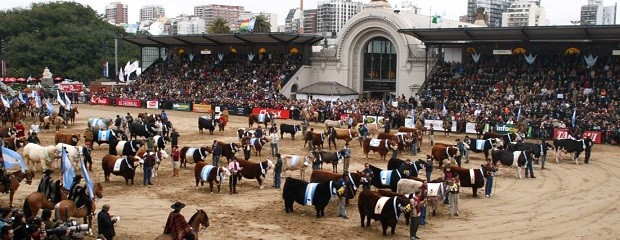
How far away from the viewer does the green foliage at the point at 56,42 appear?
7144 cm

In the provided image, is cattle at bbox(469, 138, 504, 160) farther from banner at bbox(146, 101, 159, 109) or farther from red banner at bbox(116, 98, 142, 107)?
red banner at bbox(116, 98, 142, 107)

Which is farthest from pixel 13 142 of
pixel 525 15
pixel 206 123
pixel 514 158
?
pixel 525 15

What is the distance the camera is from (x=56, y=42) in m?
72.1

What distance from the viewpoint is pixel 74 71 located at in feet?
236

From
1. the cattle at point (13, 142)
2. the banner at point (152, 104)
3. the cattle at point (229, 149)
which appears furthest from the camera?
the banner at point (152, 104)

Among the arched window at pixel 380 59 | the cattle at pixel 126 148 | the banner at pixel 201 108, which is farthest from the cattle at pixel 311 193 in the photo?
the arched window at pixel 380 59

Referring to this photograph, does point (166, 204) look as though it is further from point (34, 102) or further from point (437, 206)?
point (34, 102)

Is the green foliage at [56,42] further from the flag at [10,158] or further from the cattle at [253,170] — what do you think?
the cattle at [253,170]

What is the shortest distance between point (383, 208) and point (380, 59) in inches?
1394

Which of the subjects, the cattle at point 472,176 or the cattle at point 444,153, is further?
the cattle at point 444,153

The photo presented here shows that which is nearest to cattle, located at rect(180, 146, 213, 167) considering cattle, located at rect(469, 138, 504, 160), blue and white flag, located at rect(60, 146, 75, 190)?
blue and white flag, located at rect(60, 146, 75, 190)

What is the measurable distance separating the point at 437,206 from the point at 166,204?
7410 mm

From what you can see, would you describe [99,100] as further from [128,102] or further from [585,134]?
[585,134]

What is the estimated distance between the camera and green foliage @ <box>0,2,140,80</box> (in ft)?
234
